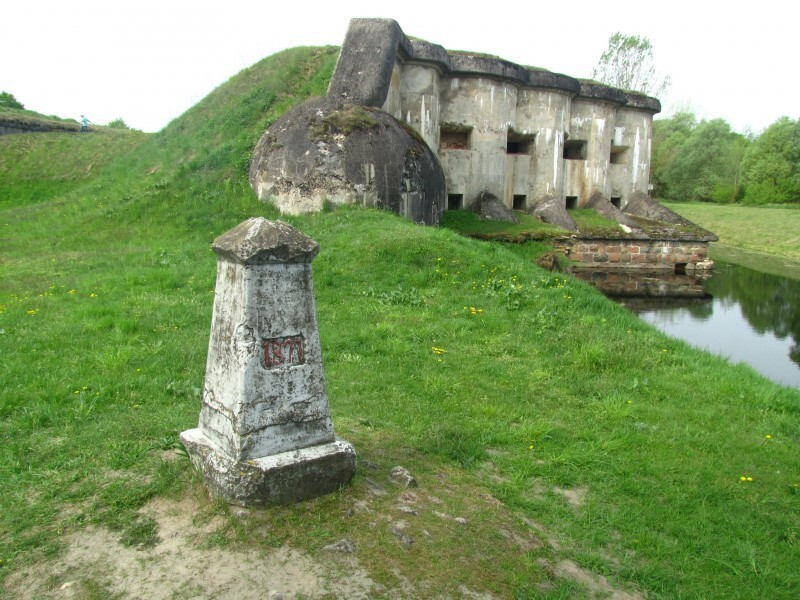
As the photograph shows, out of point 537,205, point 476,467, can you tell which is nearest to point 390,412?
point 476,467

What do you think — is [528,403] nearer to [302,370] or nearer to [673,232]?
[302,370]

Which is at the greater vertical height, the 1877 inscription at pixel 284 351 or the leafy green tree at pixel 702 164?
the leafy green tree at pixel 702 164

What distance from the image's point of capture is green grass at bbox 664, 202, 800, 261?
24.1 meters

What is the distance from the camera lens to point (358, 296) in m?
7.43

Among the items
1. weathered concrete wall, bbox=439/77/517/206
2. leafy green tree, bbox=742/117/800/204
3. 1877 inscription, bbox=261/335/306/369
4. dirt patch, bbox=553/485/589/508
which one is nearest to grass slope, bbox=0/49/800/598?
dirt patch, bbox=553/485/589/508

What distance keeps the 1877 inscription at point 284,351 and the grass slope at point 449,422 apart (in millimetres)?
688

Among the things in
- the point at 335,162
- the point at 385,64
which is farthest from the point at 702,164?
the point at 335,162

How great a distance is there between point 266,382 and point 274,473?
1.40ft

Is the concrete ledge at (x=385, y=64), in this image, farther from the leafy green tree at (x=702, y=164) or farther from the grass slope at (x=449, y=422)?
the leafy green tree at (x=702, y=164)

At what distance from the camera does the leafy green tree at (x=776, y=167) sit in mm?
34656

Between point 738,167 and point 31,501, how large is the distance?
4252cm

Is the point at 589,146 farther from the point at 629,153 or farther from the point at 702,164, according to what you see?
the point at 702,164

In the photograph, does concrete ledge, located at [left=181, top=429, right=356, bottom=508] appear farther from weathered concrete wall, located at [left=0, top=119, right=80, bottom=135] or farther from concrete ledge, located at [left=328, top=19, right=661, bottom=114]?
weathered concrete wall, located at [left=0, top=119, right=80, bottom=135]

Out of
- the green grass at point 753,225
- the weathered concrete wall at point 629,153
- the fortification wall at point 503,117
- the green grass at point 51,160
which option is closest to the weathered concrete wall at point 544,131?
the fortification wall at point 503,117
